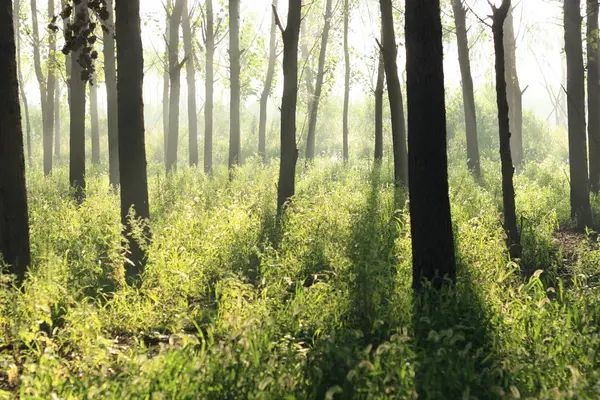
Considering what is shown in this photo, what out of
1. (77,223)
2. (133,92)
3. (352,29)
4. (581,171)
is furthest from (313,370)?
(352,29)

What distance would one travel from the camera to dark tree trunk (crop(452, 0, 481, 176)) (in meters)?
16.7

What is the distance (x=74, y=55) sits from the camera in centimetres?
1498

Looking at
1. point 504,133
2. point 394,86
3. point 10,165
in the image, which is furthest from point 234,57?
point 10,165

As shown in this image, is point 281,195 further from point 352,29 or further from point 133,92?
point 352,29

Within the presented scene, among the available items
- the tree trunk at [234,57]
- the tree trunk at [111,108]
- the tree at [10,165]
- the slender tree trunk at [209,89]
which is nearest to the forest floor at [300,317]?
the tree at [10,165]

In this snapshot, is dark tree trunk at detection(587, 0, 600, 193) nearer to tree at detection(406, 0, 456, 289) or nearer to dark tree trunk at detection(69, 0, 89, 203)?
tree at detection(406, 0, 456, 289)

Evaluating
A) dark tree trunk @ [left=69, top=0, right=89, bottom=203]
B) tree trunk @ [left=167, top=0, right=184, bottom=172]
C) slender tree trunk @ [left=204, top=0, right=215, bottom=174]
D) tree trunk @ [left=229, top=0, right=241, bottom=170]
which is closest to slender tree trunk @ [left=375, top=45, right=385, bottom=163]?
tree trunk @ [left=229, top=0, right=241, bottom=170]

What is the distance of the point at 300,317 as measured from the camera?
502 centimetres

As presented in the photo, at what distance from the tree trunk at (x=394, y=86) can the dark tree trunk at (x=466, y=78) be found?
14.4 ft

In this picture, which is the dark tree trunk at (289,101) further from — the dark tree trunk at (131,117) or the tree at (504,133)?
the tree at (504,133)

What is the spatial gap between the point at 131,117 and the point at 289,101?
3947 millimetres

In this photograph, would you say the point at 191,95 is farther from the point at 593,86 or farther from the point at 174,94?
the point at 593,86

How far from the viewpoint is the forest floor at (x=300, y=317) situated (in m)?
3.39

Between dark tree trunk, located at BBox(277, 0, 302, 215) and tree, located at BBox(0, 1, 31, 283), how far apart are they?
17.3 ft
